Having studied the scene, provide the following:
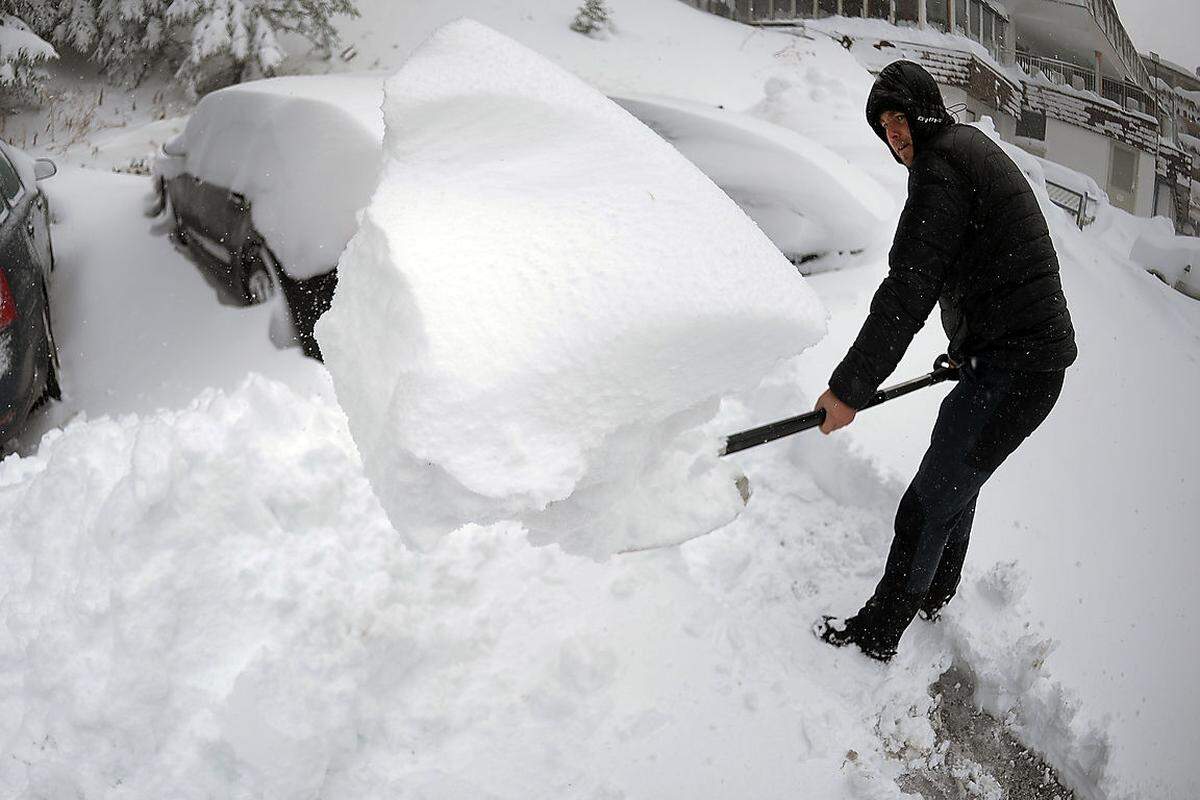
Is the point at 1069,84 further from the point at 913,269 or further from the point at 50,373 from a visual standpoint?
the point at 50,373

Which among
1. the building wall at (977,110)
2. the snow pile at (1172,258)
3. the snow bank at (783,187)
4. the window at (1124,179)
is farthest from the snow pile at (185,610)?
the window at (1124,179)

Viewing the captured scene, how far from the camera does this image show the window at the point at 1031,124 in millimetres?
16797

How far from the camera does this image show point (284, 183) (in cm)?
362

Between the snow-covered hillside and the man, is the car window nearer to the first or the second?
the snow-covered hillside

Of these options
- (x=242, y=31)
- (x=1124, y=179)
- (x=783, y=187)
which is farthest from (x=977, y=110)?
(x=242, y=31)

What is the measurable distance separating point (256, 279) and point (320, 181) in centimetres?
77

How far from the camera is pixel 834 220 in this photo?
4.20 m

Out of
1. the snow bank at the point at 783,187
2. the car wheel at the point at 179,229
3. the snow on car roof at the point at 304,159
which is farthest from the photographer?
the car wheel at the point at 179,229

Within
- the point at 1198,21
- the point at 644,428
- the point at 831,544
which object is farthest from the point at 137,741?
the point at 1198,21

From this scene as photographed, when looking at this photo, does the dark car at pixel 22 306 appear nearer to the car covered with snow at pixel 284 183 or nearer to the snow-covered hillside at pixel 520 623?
the snow-covered hillside at pixel 520 623

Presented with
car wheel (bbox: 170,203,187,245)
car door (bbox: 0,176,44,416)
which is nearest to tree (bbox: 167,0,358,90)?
car wheel (bbox: 170,203,187,245)

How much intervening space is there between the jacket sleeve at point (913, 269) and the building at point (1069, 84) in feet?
42.2

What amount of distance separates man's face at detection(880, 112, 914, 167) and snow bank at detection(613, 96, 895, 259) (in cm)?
197

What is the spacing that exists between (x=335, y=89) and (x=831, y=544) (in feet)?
10.9
